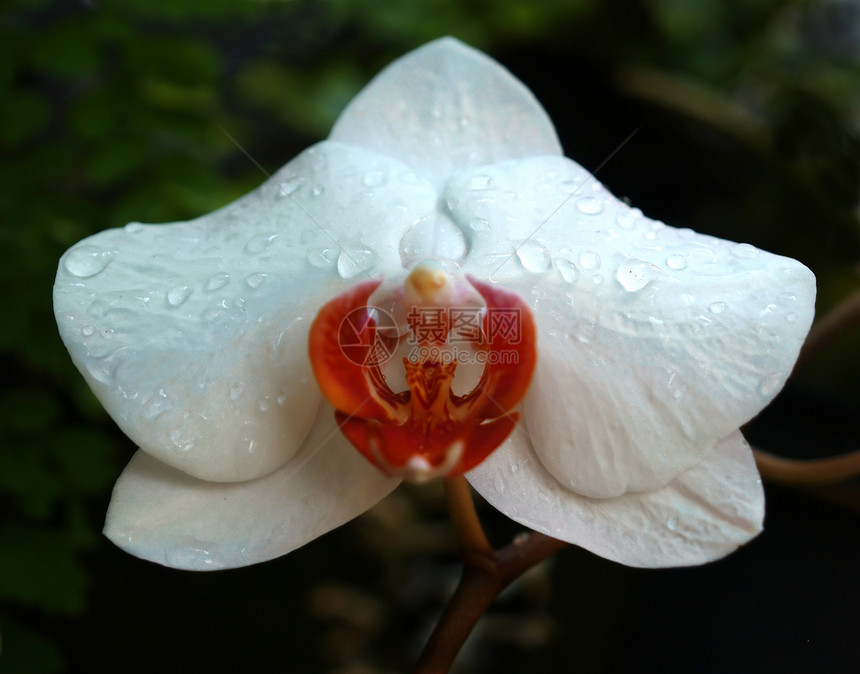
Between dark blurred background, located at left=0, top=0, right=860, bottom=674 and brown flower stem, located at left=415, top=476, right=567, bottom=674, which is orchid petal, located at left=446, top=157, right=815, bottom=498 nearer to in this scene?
brown flower stem, located at left=415, top=476, right=567, bottom=674

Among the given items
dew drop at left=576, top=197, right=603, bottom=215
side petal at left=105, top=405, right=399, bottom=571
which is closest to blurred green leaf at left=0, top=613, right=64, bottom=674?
side petal at left=105, top=405, right=399, bottom=571

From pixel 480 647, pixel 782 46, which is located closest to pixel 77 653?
pixel 480 647

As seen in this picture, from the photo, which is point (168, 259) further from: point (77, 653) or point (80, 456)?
point (77, 653)

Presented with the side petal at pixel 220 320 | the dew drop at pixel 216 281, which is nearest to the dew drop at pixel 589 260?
the side petal at pixel 220 320

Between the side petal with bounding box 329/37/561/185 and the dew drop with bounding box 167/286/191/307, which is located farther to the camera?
the side petal with bounding box 329/37/561/185

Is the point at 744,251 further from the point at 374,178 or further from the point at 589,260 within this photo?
the point at 374,178

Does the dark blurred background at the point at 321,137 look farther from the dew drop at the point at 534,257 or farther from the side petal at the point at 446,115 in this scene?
the dew drop at the point at 534,257

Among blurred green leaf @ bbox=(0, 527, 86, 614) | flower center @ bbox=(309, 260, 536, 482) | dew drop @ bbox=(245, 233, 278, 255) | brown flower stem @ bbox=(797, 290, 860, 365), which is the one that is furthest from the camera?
brown flower stem @ bbox=(797, 290, 860, 365)

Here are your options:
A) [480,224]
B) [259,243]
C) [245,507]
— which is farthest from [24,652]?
[480,224]

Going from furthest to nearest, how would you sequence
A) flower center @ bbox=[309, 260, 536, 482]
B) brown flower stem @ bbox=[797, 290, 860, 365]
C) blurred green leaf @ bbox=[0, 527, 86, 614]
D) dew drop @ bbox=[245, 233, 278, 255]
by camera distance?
1. brown flower stem @ bbox=[797, 290, 860, 365]
2. blurred green leaf @ bbox=[0, 527, 86, 614]
3. dew drop @ bbox=[245, 233, 278, 255]
4. flower center @ bbox=[309, 260, 536, 482]
